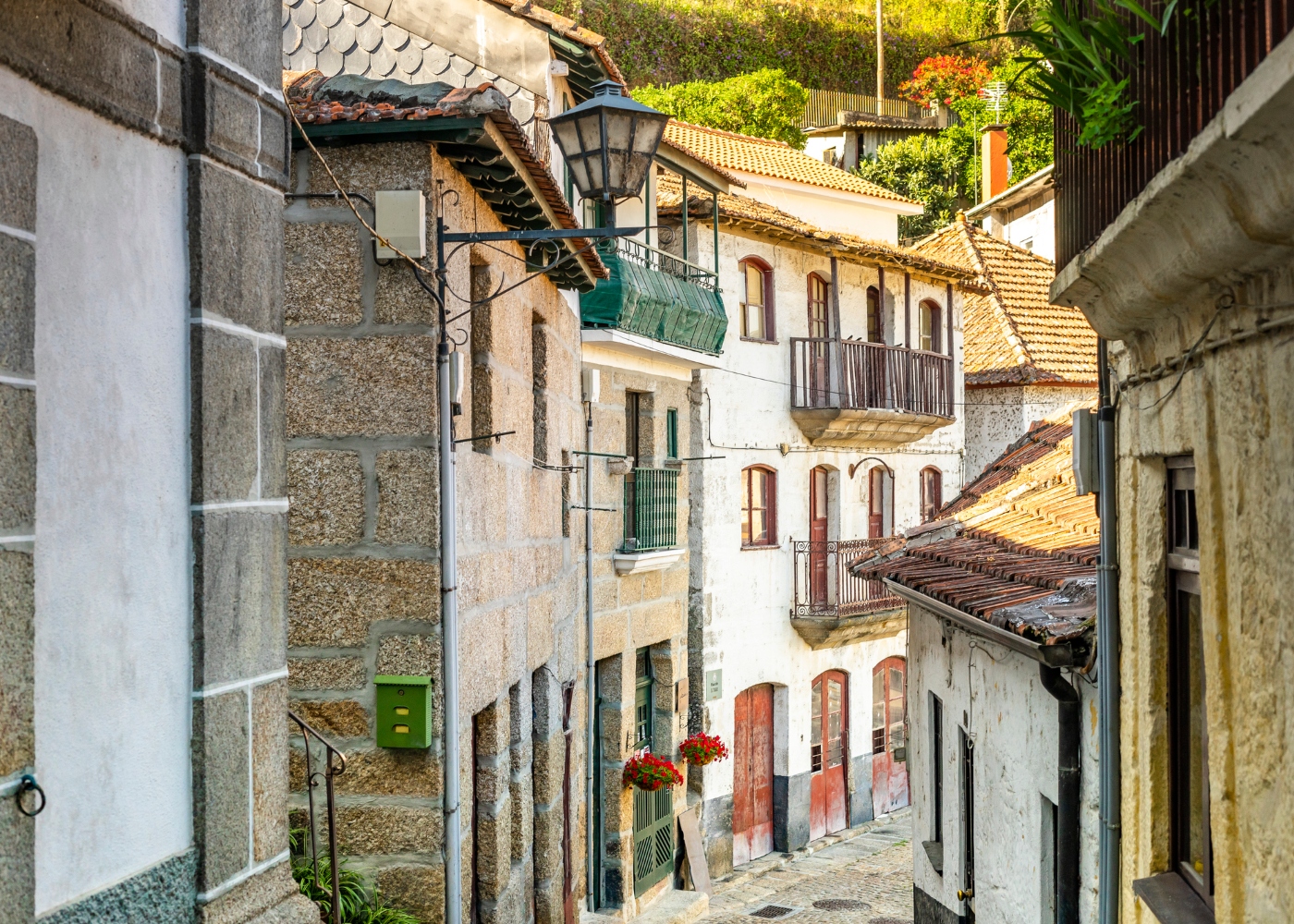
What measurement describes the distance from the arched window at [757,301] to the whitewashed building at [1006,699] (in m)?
9.33

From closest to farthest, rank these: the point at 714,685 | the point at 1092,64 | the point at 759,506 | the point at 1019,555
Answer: the point at 1092,64 < the point at 1019,555 < the point at 714,685 < the point at 759,506

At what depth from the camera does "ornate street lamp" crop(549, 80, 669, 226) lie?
7117mm

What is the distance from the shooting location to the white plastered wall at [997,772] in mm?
7773

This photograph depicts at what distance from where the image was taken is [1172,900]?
5.25m

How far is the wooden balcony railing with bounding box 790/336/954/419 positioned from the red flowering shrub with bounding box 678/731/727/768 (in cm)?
634

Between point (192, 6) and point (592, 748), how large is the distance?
1309cm

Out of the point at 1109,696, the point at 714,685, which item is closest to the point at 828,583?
the point at 714,685

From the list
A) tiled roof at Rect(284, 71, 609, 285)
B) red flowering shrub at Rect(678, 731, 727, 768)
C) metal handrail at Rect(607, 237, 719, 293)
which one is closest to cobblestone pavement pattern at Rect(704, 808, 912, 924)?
red flowering shrub at Rect(678, 731, 727, 768)

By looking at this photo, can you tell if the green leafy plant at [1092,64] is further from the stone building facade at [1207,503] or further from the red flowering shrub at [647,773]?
the red flowering shrub at [647,773]

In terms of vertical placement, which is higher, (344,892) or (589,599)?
(589,599)

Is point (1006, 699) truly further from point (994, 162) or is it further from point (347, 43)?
point (994, 162)

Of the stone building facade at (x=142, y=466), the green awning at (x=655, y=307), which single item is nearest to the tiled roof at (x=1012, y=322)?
the green awning at (x=655, y=307)

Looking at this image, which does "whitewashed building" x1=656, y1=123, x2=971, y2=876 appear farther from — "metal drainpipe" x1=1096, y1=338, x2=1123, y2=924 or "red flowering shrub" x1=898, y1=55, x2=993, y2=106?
"red flowering shrub" x1=898, y1=55, x2=993, y2=106

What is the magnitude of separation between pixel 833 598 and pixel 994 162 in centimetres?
1649
